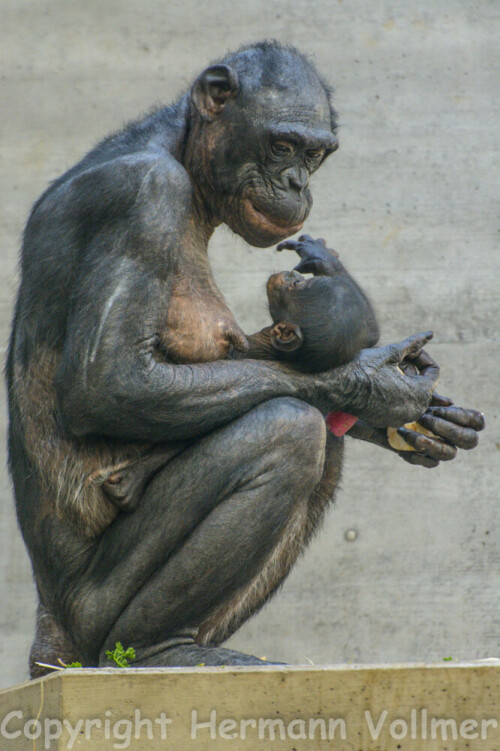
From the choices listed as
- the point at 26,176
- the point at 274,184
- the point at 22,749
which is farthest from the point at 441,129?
the point at 22,749

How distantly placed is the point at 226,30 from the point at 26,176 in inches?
45.7

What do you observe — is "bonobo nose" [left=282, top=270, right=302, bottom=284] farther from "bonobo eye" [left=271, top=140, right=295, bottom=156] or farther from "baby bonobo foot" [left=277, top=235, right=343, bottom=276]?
"bonobo eye" [left=271, top=140, right=295, bottom=156]

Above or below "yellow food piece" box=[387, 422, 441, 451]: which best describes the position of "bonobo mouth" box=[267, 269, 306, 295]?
above

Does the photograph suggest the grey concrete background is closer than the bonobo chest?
No

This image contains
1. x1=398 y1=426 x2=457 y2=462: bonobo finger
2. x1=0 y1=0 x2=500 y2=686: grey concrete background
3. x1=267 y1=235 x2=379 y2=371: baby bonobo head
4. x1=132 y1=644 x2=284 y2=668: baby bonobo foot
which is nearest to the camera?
x1=132 y1=644 x2=284 y2=668: baby bonobo foot

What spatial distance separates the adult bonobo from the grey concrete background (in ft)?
7.41

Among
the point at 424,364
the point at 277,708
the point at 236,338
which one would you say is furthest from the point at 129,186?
the point at 277,708

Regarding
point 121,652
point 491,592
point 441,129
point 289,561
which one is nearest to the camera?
point 121,652

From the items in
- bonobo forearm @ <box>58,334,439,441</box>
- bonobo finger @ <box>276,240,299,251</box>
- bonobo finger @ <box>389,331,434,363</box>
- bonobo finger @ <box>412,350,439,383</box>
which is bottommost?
bonobo finger @ <box>412,350,439,383</box>

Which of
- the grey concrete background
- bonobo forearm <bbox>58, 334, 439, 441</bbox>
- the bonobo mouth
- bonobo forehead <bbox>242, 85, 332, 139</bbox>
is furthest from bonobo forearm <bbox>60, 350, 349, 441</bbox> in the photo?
the grey concrete background

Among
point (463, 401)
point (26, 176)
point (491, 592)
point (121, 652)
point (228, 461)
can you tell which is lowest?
point (491, 592)

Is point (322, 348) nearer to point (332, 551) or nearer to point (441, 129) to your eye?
point (332, 551)

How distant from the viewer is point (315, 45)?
5.59 meters

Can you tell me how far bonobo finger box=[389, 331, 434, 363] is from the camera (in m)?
2.96
